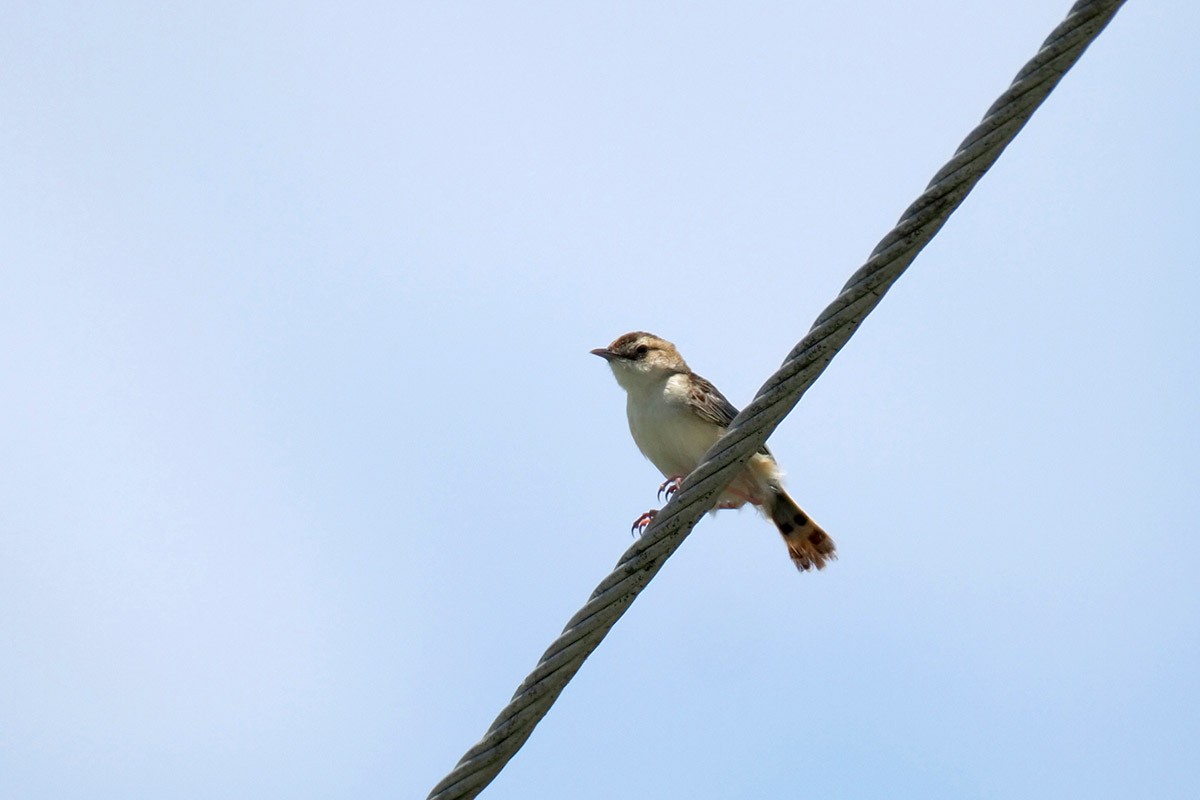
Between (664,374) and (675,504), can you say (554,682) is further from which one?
(664,374)

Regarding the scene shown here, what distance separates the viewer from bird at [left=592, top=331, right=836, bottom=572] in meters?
8.63

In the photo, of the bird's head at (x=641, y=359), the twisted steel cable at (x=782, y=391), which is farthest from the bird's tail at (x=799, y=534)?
the twisted steel cable at (x=782, y=391)

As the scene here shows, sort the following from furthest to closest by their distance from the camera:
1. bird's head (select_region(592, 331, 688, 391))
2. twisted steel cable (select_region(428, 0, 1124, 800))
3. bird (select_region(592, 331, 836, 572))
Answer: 1. bird's head (select_region(592, 331, 688, 391))
2. bird (select_region(592, 331, 836, 572))
3. twisted steel cable (select_region(428, 0, 1124, 800))

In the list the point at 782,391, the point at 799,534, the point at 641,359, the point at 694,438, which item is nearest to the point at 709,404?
the point at 694,438

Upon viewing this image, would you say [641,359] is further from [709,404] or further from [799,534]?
[799,534]

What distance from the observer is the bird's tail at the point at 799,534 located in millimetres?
8773

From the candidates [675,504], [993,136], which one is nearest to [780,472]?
[675,504]

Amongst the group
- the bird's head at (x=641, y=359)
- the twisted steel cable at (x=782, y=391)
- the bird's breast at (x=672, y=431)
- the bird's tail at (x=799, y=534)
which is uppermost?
the bird's head at (x=641, y=359)

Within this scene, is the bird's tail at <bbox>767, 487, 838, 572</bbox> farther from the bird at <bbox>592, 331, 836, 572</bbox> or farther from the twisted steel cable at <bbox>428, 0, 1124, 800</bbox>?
the twisted steel cable at <bbox>428, 0, 1124, 800</bbox>

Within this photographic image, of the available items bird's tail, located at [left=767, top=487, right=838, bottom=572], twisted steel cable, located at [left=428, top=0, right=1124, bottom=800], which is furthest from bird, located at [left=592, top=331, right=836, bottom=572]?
twisted steel cable, located at [left=428, top=0, right=1124, bottom=800]

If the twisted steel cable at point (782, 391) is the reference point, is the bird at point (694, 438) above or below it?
above

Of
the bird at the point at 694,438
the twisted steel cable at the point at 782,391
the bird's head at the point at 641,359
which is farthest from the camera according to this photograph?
the bird's head at the point at 641,359

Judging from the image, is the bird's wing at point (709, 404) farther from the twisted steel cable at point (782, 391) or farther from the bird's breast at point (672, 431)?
the twisted steel cable at point (782, 391)

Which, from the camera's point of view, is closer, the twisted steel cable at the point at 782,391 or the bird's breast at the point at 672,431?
the twisted steel cable at the point at 782,391
